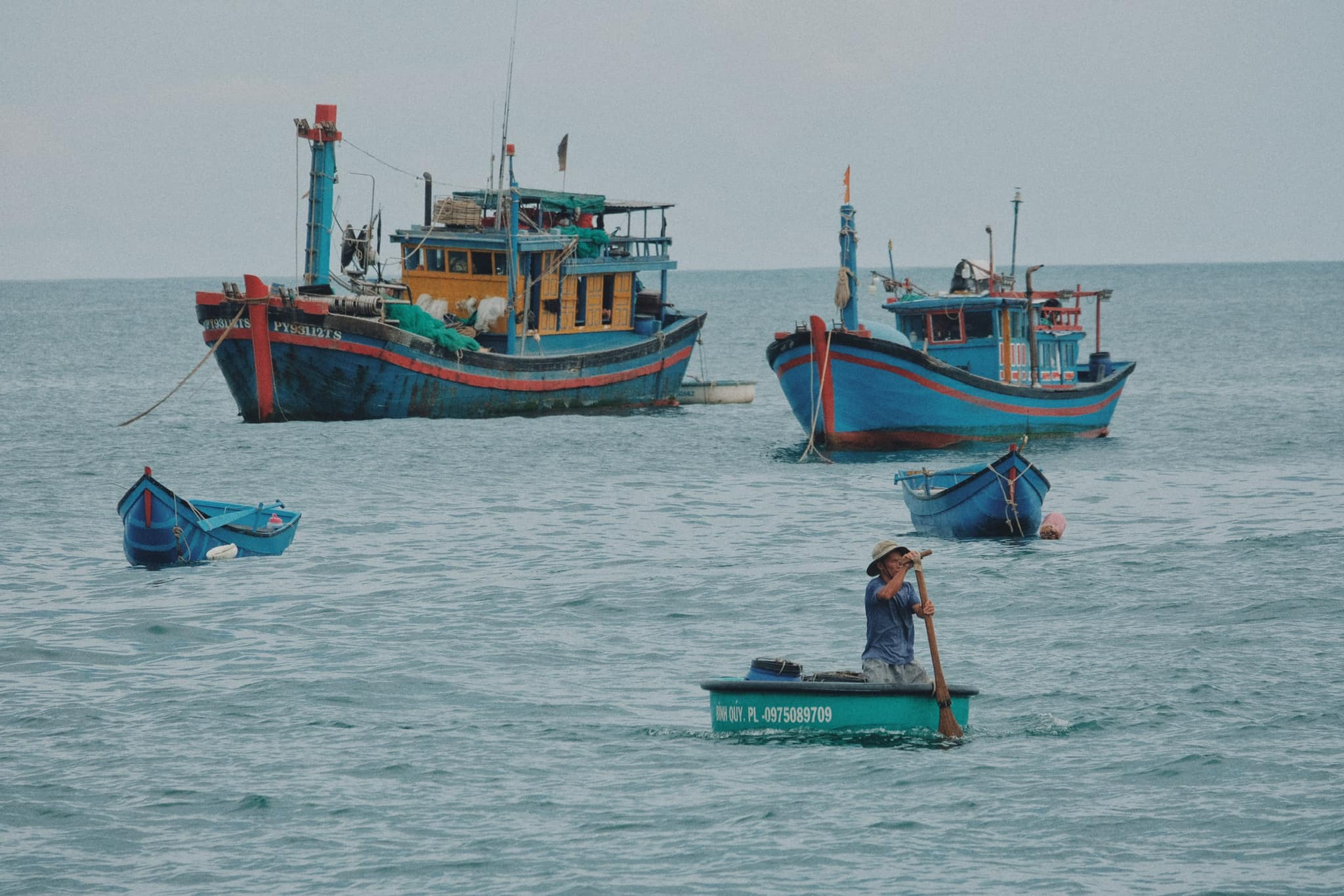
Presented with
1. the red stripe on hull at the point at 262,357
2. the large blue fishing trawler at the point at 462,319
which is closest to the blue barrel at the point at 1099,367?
the large blue fishing trawler at the point at 462,319

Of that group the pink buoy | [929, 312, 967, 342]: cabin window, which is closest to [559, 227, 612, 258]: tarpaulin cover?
[929, 312, 967, 342]: cabin window

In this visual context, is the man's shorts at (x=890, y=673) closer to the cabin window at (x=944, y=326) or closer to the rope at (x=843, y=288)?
the rope at (x=843, y=288)

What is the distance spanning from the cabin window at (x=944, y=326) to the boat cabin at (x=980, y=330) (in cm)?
2

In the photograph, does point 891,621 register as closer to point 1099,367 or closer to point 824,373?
point 824,373

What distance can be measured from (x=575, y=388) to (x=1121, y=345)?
5571cm

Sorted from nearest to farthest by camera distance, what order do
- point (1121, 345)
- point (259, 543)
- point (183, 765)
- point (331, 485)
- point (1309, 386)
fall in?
point (183, 765), point (259, 543), point (331, 485), point (1309, 386), point (1121, 345)

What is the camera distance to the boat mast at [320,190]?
4062cm

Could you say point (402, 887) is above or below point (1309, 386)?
below

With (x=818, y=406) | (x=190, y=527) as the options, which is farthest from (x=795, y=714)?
(x=818, y=406)

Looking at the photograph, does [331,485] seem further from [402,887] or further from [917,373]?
[402,887]

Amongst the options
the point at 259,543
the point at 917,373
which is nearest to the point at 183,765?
the point at 259,543

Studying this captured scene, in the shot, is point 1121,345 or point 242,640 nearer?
point 242,640

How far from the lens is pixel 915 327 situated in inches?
1489

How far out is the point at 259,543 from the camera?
941 inches
